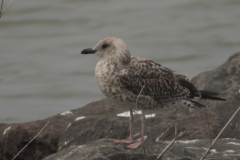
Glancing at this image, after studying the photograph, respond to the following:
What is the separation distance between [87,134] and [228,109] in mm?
1990

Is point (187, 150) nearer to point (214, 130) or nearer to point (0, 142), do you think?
point (214, 130)

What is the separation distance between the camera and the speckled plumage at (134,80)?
4848 mm

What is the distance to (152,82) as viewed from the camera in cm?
520

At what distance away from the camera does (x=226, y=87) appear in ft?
22.7

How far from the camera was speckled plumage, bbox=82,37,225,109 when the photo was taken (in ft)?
15.9

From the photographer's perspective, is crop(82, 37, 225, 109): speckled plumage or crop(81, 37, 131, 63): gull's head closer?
crop(82, 37, 225, 109): speckled plumage

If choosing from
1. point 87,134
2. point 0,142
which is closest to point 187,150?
point 87,134

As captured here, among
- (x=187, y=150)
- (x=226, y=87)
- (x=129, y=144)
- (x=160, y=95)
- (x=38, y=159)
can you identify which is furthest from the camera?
(x=226, y=87)

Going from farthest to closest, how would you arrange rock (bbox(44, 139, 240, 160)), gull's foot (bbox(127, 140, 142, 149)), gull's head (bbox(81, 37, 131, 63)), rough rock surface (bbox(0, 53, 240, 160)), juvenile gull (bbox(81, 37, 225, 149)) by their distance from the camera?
rough rock surface (bbox(0, 53, 240, 160)) → gull's head (bbox(81, 37, 131, 63)) → juvenile gull (bbox(81, 37, 225, 149)) → gull's foot (bbox(127, 140, 142, 149)) → rock (bbox(44, 139, 240, 160))

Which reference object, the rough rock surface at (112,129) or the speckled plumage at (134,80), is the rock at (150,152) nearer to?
the rough rock surface at (112,129)

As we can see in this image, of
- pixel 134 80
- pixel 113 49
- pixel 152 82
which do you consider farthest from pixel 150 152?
pixel 113 49

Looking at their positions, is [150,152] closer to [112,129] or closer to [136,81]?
[136,81]

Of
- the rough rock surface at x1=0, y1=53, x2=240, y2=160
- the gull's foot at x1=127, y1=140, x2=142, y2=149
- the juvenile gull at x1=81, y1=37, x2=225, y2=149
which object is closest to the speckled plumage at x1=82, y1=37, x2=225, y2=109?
the juvenile gull at x1=81, y1=37, x2=225, y2=149

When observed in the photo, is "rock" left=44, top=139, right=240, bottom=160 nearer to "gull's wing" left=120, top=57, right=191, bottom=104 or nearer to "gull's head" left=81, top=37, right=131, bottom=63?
"gull's wing" left=120, top=57, right=191, bottom=104
